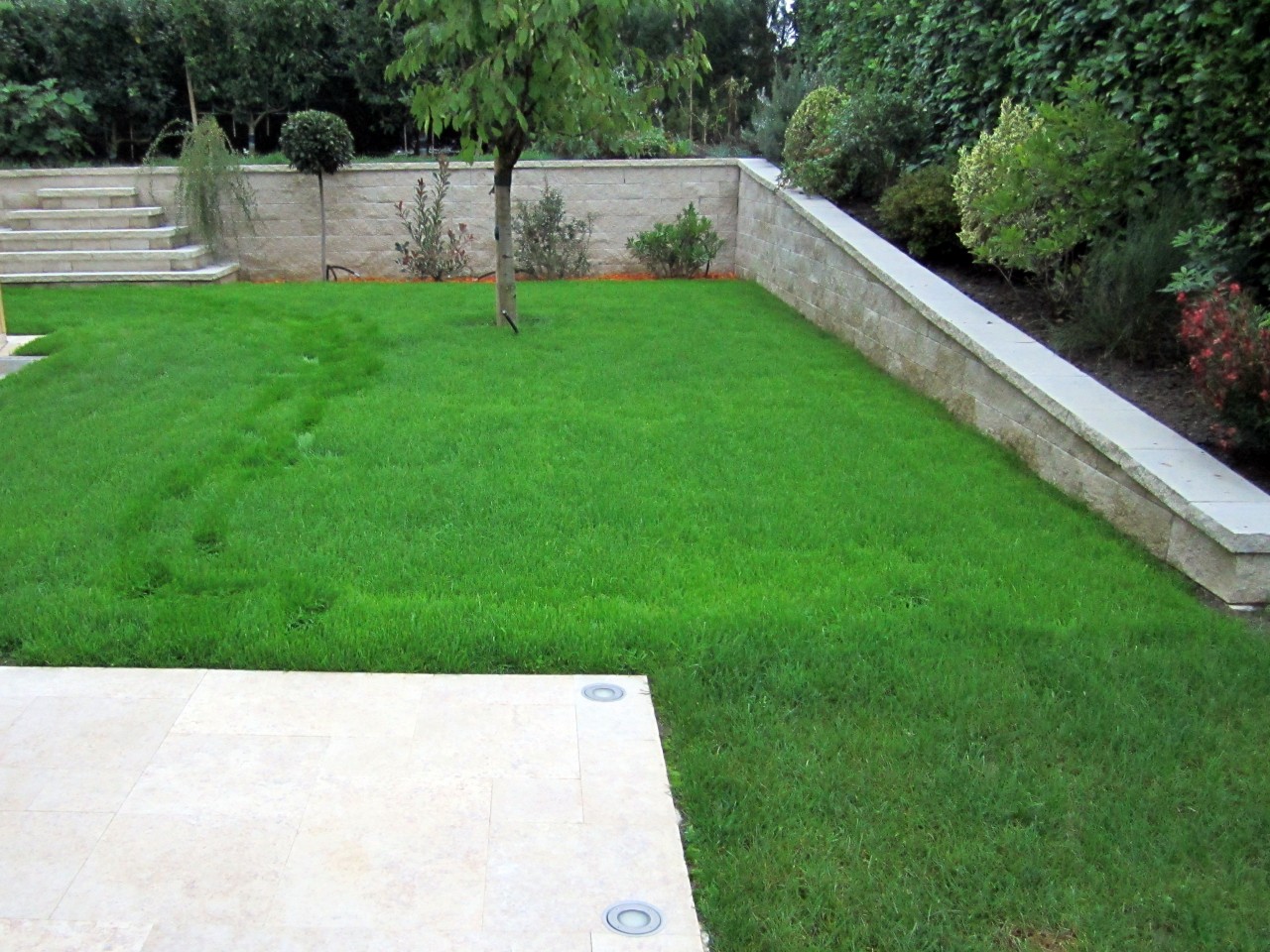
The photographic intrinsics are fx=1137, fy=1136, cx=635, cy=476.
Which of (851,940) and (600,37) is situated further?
(600,37)

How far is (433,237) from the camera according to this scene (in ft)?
39.3

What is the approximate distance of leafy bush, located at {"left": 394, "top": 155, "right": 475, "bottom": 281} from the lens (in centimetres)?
1198

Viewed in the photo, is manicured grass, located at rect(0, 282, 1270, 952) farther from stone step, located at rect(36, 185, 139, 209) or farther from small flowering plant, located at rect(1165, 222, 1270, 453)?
stone step, located at rect(36, 185, 139, 209)

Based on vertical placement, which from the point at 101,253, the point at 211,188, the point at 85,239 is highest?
the point at 211,188

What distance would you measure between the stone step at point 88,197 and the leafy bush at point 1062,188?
8.80 metres

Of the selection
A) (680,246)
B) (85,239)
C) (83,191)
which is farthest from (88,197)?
(680,246)

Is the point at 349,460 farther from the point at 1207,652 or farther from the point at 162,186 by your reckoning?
the point at 162,186

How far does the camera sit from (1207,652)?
3.72 metres

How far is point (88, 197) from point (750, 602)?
34.0 ft

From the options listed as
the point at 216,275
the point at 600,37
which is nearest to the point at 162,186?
the point at 216,275

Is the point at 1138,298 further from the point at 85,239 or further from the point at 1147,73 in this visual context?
the point at 85,239

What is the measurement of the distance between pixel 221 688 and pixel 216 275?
28.5 feet

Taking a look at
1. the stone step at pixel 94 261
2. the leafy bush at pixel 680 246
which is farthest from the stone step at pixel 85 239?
the leafy bush at pixel 680 246

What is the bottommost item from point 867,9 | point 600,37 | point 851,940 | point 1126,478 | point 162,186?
point 851,940
